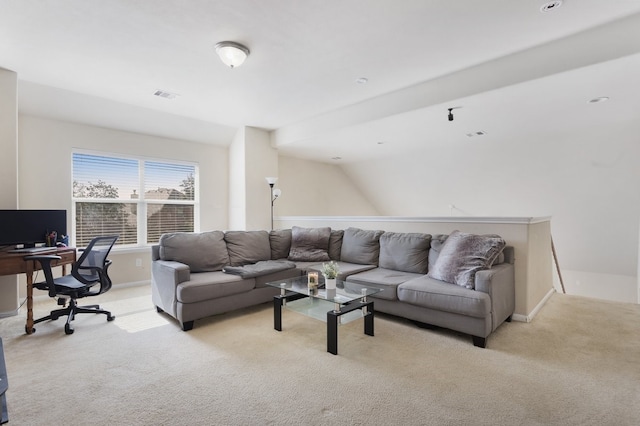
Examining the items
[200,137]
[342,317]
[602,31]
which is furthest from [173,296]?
[602,31]

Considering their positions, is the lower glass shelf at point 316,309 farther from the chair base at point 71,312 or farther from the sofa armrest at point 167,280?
the chair base at point 71,312

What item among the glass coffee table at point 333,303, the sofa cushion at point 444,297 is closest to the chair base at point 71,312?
the glass coffee table at point 333,303

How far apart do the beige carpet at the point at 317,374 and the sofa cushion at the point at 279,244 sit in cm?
136

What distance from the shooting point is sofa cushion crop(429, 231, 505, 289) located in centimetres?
292

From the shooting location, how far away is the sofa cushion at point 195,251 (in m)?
3.56

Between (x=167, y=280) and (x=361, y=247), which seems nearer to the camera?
(x=167, y=280)

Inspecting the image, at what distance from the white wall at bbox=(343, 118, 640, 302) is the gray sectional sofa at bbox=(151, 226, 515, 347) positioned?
7.92 feet

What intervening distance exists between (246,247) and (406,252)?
2034 mm

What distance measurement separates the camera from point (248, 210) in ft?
17.8

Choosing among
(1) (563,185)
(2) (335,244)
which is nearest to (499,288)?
(2) (335,244)

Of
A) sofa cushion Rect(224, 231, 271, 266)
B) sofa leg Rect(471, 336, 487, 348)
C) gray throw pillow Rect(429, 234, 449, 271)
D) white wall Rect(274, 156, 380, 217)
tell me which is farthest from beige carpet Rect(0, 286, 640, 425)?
white wall Rect(274, 156, 380, 217)

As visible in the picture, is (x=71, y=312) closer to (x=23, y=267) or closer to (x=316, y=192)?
(x=23, y=267)

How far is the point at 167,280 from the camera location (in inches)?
128

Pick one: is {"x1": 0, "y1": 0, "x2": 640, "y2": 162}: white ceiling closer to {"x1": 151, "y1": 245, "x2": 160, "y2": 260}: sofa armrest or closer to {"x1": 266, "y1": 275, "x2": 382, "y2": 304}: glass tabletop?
{"x1": 151, "y1": 245, "x2": 160, "y2": 260}: sofa armrest
